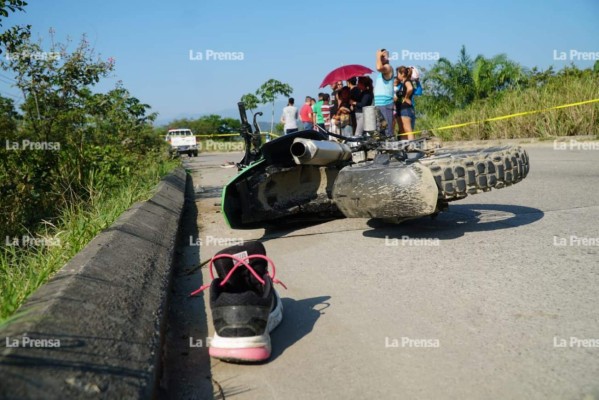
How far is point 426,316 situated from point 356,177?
5.74 ft

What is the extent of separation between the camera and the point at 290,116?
1661 centimetres

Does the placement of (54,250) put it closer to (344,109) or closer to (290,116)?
(344,109)

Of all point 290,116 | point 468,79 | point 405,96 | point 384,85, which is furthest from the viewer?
point 468,79

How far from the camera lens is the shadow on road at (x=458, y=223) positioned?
15.4 feet

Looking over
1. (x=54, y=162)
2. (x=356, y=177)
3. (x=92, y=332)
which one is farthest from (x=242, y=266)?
(x=54, y=162)

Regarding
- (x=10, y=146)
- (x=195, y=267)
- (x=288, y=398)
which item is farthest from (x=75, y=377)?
(x=10, y=146)

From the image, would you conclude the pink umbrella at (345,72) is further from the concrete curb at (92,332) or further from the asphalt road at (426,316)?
the concrete curb at (92,332)

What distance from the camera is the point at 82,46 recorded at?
25.9ft

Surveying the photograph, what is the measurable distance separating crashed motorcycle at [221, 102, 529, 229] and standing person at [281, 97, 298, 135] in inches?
430

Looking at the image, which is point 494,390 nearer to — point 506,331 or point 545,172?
point 506,331

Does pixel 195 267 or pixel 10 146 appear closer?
pixel 195 267

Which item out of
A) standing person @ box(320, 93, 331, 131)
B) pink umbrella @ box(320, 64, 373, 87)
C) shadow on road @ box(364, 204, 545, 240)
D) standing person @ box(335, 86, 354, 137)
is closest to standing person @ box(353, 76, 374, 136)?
standing person @ box(335, 86, 354, 137)

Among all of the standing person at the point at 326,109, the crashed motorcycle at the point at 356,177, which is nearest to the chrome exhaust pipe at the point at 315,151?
the crashed motorcycle at the point at 356,177

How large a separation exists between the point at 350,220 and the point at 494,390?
3690 millimetres
